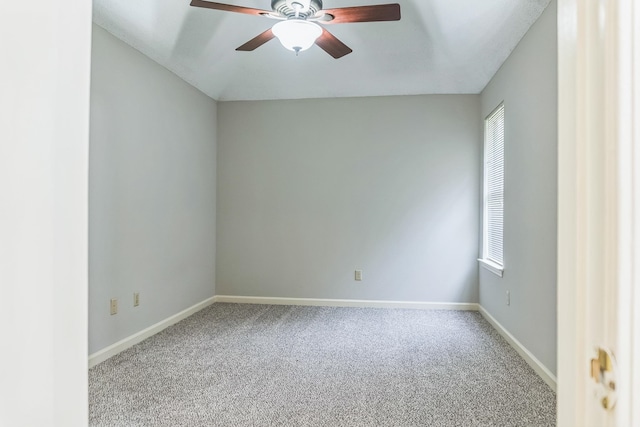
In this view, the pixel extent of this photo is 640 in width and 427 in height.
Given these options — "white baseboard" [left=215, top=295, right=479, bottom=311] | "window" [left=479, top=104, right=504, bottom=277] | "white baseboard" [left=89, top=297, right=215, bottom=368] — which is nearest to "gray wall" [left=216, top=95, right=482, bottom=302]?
"white baseboard" [left=215, top=295, right=479, bottom=311]

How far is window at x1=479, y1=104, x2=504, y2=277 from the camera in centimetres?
375

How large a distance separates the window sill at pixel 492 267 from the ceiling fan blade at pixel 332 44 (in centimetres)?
230

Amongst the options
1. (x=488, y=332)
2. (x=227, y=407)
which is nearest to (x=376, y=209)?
(x=488, y=332)

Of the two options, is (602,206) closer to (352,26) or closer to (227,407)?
(227,407)

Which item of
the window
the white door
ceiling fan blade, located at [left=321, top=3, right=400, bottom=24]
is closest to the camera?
the white door

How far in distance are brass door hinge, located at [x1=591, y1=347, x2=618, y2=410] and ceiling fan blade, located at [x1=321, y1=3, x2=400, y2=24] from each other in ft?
→ 7.42

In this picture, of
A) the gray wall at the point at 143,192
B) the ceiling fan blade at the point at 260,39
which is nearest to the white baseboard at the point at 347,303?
the gray wall at the point at 143,192

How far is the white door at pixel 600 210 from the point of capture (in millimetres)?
429

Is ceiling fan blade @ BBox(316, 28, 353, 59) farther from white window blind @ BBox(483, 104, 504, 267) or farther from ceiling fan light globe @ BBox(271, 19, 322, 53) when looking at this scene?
white window blind @ BBox(483, 104, 504, 267)

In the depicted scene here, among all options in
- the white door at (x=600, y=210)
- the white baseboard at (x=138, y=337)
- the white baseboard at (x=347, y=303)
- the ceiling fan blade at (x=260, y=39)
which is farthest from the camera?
the white baseboard at (x=347, y=303)

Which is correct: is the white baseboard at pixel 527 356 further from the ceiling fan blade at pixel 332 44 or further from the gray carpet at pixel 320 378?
the ceiling fan blade at pixel 332 44

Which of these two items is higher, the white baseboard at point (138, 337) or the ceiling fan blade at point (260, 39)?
the ceiling fan blade at point (260, 39)

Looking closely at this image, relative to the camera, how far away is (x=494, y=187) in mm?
3986

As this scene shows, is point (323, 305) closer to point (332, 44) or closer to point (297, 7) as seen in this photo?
point (332, 44)
